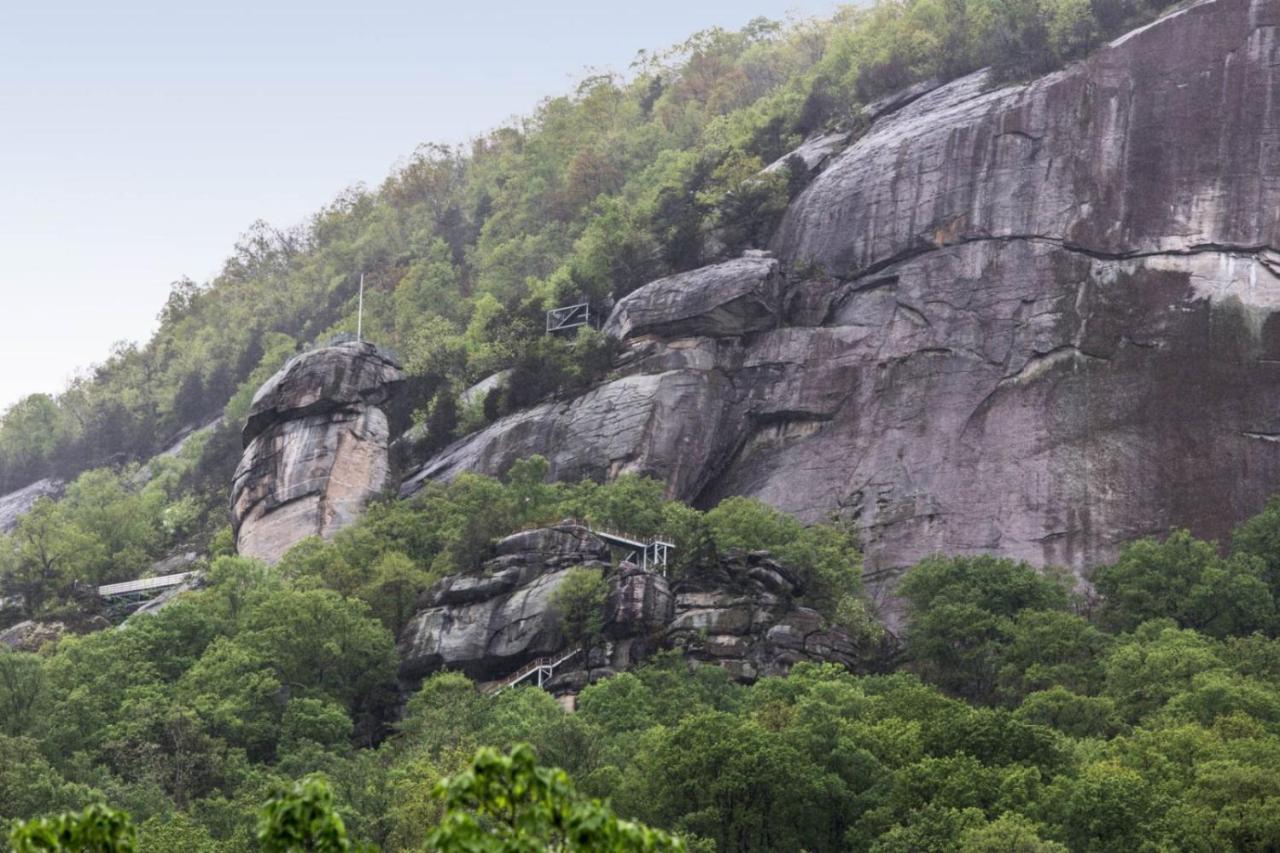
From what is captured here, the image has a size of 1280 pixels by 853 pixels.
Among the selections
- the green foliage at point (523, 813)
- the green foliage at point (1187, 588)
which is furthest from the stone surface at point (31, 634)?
the green foliage at point (523, 813)

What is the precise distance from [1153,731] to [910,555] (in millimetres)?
21652

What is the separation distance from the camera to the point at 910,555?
71.0m

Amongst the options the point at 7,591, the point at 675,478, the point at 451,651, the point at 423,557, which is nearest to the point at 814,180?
the point at 675,478

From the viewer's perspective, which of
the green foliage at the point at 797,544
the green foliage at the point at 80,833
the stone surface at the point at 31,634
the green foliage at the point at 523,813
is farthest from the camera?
the stone surface at the point at 31,634

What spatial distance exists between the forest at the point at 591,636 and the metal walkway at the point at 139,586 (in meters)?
1.54

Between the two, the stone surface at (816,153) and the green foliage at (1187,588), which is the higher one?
the stone surface at (816,153)

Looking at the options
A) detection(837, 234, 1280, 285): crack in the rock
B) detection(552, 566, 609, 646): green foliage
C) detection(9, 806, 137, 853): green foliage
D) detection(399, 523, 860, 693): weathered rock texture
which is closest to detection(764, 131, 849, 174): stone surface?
detection(837, 234, 1280, 285): crack in the rock

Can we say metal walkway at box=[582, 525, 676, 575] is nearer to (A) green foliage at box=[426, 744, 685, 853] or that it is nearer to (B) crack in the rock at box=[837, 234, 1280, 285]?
(B) crack in the rock at box=[837, 234, 1280, 285]

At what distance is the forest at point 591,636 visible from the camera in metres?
43.1

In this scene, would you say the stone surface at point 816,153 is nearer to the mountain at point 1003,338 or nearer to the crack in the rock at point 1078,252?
the mountain at point 1003,338

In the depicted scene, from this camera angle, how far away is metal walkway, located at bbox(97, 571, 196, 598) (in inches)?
3317

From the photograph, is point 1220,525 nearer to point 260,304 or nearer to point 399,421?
point 399,421

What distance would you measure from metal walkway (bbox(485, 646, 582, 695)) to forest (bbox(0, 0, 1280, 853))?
88 cm

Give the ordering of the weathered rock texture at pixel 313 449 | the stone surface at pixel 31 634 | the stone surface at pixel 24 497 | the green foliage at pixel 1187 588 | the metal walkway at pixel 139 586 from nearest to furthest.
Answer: the green foliage at pixel 1187 588 → the stone surface at pixel 31 634 → the weathered rock texture at pixel 313 449 → the metal walkway at pixel 139 586 → the stone surface at pixel 24 497
